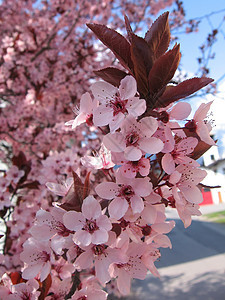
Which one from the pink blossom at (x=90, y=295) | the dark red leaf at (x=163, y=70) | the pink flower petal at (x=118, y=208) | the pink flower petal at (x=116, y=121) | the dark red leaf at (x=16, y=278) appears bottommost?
the pink blossom at (x=90, y=295)

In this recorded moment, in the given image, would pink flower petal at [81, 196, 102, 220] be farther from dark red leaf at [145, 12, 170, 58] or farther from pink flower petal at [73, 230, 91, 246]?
dark red leaf at [145, 12, 170, 58]

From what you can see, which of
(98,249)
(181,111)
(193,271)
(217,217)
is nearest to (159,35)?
(181,111)

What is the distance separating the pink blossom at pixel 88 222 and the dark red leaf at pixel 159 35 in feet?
1.23

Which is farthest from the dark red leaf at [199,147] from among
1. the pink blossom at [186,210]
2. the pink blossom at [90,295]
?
the pink blossom at [90,295]

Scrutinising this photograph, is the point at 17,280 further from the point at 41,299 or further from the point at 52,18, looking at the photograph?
the point at 52,18

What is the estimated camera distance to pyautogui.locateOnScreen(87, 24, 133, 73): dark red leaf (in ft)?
1.73

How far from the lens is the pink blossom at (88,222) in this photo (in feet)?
1.60

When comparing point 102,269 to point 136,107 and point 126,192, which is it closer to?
point 126,192

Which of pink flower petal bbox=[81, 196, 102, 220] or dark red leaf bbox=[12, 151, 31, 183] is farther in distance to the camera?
dark red leaf bbox=[12, 151, 31, 183]

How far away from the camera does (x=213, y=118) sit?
607 millimetres

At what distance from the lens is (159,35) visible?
1.82 ft

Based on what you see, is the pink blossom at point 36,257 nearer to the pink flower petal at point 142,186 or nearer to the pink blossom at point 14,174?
the pink flower petal at point 142,186

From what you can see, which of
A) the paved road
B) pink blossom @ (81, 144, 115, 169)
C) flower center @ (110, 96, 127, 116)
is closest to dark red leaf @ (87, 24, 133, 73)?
flower center @ (110, 96, 127, 116)

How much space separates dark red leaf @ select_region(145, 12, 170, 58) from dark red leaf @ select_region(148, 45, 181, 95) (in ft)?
0.22
